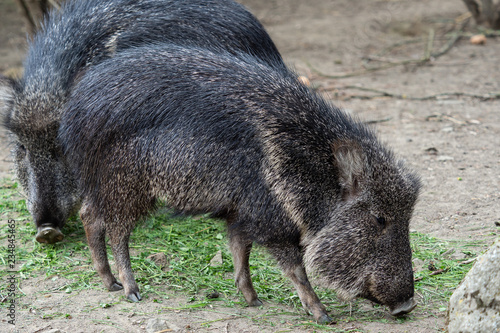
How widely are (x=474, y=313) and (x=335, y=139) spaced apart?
1.18 m

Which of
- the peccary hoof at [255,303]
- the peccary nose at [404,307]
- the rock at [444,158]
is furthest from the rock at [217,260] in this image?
the rock at [444,158]

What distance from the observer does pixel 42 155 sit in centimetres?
414

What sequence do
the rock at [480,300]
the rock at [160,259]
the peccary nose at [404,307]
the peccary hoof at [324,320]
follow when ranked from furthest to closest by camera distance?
1. the rock at [160,259]
2. the peccary hoof at [324,320]
3. the peccary nose at [404,307]
4. the rock at [480,300]

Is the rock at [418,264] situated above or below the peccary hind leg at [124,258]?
below

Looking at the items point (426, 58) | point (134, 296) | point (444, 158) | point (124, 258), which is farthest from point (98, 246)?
point (426, 58)

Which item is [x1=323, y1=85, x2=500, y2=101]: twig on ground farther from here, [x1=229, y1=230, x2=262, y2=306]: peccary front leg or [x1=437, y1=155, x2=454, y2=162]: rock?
[x1=229, y1=230, x2=262, y2=306]: peccary front leg

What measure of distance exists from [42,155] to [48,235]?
0.55 meters

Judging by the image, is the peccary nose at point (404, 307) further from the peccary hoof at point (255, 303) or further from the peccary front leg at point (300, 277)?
the peccary hoof at point (255, 303)

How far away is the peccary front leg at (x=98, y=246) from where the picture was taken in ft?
12.3

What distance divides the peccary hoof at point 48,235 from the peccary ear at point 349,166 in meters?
2.05

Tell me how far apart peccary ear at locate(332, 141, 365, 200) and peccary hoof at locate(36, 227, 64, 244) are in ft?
6.72

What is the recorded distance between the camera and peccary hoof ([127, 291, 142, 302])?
3.57m

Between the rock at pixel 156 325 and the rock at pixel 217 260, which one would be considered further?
the rock at pixel 217 260

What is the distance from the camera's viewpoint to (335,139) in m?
3.33
